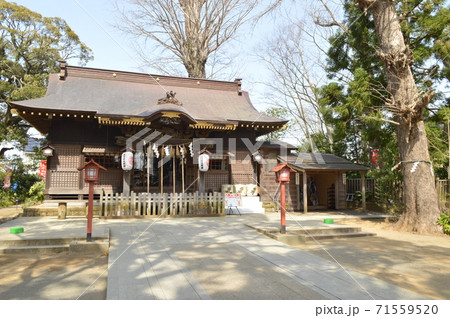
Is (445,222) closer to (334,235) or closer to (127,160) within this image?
(334,235)

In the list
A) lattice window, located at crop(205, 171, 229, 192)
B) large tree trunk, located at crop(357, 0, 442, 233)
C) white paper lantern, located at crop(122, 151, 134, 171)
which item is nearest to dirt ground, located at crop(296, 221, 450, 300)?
large tree trunk, located at crop(357, 0, 442, 233)

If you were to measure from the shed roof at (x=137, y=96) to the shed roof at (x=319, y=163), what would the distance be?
2.14 m

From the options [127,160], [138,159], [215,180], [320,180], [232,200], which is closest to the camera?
[127,160]

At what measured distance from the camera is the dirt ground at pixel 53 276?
12.4 ft

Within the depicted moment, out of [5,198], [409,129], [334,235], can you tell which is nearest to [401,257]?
[334,235]

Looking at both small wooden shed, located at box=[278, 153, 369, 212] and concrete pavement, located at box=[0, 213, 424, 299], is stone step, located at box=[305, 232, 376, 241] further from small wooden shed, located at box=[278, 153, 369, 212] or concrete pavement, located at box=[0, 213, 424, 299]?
small wooden shed, located at box=[278, 153, 369, 212]

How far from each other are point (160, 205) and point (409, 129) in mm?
8579

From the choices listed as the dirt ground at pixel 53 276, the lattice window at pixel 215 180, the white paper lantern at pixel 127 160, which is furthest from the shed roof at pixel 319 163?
the dirt ground at pixel 53 276

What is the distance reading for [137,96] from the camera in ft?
47.2

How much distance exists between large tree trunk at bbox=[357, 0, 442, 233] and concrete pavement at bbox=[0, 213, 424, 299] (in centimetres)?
527

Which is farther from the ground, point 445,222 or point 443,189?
point 443,189

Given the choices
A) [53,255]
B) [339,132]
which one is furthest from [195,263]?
[339,132]

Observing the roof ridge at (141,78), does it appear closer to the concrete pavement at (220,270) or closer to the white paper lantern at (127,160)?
the white paper lantern at (127,160)

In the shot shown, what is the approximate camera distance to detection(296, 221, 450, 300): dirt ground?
427cm
